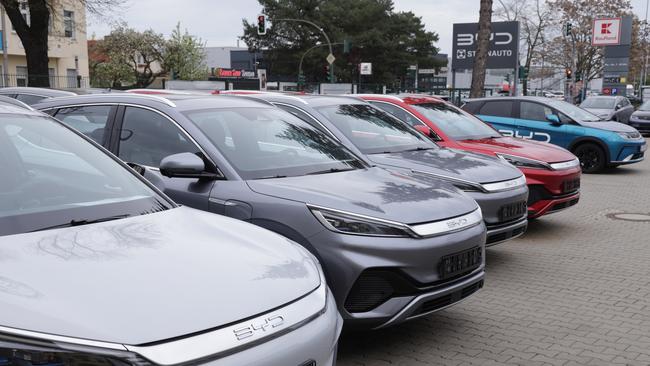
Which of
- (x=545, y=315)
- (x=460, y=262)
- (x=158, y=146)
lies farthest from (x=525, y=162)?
(x=158, y=146)

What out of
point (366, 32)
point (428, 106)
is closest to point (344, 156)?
point (428, 106)

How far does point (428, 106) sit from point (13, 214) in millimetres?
6971

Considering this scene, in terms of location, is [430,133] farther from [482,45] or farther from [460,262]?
[482,45]

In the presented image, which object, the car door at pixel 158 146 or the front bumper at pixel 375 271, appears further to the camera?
the car door at pixel 158 146

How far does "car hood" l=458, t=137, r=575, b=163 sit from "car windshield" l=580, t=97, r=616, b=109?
18.6 meters

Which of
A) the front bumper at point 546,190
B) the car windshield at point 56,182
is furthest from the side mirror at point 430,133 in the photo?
the car windshield at point 56,182

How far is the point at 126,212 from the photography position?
320cm

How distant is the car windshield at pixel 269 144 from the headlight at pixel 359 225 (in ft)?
2.40

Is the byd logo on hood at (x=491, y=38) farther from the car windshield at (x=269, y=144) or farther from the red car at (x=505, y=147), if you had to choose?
the car windshield at (x=269, y=144)

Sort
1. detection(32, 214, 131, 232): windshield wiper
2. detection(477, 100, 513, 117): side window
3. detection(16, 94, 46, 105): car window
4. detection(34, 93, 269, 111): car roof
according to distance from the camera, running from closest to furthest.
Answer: detection(32, 214, 131, 232): windshield wiper, detection(34, 93, 269, 111): car roof, detection(16, 94, 46, 105): car window, detection(477, 100, 513, 117): side window

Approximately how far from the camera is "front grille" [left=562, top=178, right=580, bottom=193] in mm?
7929

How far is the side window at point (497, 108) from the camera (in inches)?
530

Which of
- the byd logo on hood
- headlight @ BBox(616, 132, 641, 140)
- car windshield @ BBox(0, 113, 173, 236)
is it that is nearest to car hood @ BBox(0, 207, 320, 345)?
car windshield @ BBox(0, 113, 173, 236)

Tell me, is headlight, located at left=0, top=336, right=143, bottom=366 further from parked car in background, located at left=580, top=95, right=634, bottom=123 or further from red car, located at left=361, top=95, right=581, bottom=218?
parked car in background, located at left=580, top=95, right=634, bottom=123
